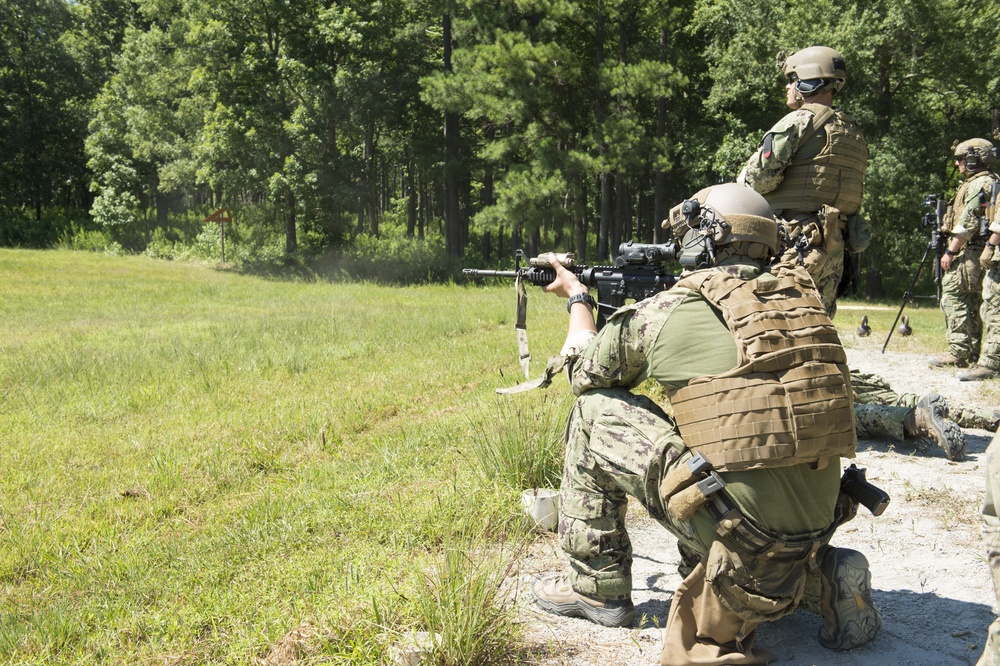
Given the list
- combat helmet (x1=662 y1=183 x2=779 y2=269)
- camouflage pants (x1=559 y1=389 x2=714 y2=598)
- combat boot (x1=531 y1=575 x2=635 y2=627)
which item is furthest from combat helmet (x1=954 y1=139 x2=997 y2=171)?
combat boot (x1=531 y1=575 x2=635 y2=627)

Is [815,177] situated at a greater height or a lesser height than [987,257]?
greater

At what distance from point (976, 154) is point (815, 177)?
391 cm

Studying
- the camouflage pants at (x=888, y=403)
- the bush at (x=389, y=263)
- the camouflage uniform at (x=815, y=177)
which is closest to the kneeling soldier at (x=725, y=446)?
the camouflage uniform at (x=815, y=177)

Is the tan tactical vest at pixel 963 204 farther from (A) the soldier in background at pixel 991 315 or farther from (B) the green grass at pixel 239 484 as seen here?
(B) the green grass at pixel 239 484

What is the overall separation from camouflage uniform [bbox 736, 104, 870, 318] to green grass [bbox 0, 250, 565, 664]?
6.36ft

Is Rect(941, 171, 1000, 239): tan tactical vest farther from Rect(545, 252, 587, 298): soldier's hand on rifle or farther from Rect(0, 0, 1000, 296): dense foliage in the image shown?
Rect(0, 0, 1000, 296): dense foliage

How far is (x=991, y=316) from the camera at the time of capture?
7.43m

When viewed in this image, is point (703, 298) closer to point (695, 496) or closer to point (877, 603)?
point (695, 496)

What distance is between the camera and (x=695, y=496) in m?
2.66

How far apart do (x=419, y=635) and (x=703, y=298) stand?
1.53 meters

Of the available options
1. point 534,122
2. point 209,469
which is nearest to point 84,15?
point 534,122

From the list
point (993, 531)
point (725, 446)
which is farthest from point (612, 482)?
point (993, 531)

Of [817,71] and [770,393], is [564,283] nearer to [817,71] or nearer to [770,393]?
[770,393]

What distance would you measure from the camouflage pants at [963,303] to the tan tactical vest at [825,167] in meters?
3.72
